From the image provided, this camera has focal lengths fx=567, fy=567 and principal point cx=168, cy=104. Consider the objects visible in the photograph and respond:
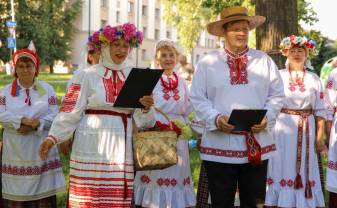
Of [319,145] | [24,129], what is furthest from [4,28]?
[319,145]

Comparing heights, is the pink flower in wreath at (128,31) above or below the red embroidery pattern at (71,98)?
above

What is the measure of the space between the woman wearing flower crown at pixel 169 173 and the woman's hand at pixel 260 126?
1497mm

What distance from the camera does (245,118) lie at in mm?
4230

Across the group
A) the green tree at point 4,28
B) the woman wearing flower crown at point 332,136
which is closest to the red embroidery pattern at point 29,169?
the woman wearing flower crown at point 332,136

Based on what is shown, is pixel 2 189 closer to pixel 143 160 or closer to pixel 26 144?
pixel 26 144

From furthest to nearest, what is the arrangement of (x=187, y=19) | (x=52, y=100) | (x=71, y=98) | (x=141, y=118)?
(x=187, y=19)
(x=52, y=100)
(x=141, y=118)
(x=71, y=98)

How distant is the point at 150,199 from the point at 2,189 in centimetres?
147

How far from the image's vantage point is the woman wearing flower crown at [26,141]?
5.41 meters

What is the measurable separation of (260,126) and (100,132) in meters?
1.27

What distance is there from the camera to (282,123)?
5.98 meters

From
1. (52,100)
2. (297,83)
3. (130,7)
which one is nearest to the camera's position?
(52,100)

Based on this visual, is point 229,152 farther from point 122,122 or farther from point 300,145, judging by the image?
point 300,145

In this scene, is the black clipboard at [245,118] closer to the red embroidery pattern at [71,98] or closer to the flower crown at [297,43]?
the red embroidery pattern at [71,98]

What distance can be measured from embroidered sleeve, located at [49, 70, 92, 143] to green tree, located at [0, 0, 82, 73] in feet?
142
